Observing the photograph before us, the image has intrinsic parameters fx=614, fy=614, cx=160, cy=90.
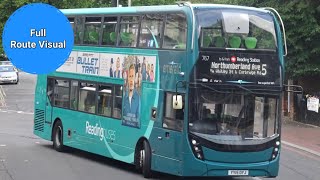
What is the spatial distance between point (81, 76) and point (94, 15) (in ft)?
5.53

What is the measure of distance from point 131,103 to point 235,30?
10.6 feet

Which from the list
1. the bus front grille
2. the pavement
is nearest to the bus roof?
the bus front grille

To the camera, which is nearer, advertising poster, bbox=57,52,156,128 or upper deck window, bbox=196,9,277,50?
upper deck window, bbox=196,9,277,50

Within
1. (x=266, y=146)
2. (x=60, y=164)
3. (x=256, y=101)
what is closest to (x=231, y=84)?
(x=256, y=101)

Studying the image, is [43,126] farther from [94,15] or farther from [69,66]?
[94,15]

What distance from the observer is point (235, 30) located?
488 inches

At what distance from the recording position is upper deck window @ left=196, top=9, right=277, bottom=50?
12.2 metres

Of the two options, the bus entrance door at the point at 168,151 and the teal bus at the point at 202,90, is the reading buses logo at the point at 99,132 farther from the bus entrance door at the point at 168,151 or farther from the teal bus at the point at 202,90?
the bus entrance door at the point at 168,151

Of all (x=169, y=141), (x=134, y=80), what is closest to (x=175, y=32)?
(x=134, y=80)

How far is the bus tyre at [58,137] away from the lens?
17812 millimetres

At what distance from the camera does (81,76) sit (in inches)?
654

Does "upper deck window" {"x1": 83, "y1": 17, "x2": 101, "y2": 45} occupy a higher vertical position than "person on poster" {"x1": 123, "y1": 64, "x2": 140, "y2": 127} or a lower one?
higher

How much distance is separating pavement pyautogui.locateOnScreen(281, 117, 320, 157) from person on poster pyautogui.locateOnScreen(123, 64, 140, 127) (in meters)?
7.57

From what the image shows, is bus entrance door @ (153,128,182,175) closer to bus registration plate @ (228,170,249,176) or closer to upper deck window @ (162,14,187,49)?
bus registration plate @ (228,170,249,176)
